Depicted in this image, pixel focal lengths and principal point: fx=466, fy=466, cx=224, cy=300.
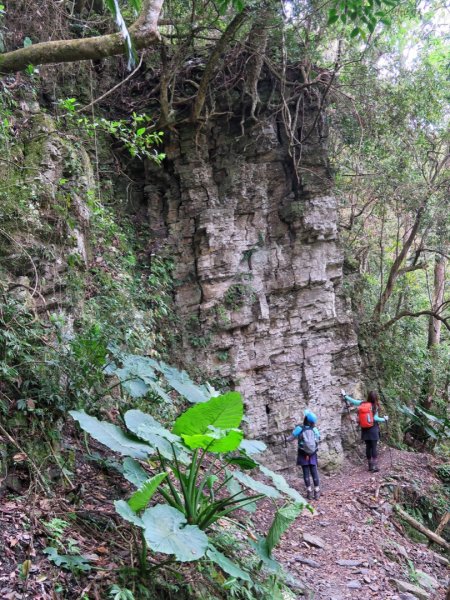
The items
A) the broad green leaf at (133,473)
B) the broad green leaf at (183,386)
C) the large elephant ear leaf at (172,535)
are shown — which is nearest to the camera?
the large elephant ear leaf at (172,535)

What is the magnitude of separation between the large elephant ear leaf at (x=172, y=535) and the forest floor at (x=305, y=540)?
1.54 feet

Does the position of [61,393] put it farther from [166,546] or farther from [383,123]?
[383,123]

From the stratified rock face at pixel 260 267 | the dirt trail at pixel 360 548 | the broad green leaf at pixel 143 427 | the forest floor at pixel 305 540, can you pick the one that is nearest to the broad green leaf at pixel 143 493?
the broad green leaf at pixel 143 427

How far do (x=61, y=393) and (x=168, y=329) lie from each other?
4.31 metres

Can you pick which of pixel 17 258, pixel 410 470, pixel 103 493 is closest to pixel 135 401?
pixel 103 493

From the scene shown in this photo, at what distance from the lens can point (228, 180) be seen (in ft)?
27.8

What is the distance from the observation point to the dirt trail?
4.73 m

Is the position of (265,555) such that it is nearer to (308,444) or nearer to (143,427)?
(143,427)

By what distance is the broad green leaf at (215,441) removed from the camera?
2820 millimetres

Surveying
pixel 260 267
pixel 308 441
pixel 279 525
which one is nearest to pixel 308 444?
pixel 308 441

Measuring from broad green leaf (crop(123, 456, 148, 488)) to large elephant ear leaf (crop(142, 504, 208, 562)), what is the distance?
388 millimetres

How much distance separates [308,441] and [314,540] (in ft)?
5.06

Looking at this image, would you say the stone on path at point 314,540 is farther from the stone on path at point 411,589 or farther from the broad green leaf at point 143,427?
the broad green leaf at point 143,427

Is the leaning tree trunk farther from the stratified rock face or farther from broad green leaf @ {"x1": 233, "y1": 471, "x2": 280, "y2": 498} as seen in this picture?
broad green leaf @ {"x1": 233, "y1": 471, "x2": 280, "y2": 498}
